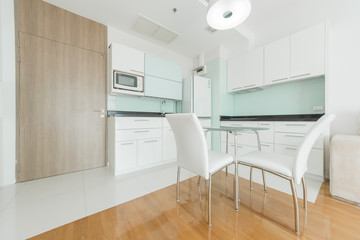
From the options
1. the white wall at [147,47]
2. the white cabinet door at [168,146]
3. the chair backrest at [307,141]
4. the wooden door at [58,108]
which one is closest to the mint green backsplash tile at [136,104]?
the wooden door at [58,108]

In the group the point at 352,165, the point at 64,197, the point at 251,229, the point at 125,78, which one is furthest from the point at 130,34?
the point at 352,165

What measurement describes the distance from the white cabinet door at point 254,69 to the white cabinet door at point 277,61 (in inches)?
3.5

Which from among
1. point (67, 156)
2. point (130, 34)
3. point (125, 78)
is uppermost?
point (130, 34)

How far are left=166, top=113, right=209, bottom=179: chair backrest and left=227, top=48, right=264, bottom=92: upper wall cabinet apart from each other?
88.3 inches

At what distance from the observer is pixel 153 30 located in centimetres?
263

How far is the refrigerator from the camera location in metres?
3.02

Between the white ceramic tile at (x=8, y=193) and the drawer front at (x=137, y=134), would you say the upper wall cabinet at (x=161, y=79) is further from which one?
the white ceramic tile at (x=8, y=193)

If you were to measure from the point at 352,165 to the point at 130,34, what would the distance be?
393 centimetres

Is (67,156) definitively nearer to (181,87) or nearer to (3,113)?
(3,113)

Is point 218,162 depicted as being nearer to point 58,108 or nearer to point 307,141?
point 307,141

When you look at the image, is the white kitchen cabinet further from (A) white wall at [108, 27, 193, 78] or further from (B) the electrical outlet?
(B) the electrical outlet

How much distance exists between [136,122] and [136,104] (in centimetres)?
77

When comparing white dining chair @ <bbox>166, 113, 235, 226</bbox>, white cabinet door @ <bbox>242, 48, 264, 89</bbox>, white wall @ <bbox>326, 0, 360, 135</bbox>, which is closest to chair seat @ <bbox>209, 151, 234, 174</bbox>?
white dining chair @ <bbox>166, 113, 235, 226</bbox>

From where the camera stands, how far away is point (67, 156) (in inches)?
82.7
